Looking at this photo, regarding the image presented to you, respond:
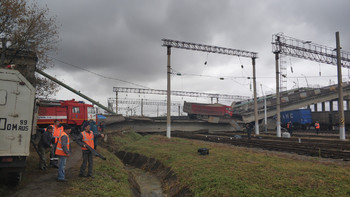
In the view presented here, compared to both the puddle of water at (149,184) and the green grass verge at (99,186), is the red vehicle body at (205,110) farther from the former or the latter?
the green grass verge at (99,186)

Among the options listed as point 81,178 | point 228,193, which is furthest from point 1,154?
point 228,193

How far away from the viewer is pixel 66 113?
24.0 metres

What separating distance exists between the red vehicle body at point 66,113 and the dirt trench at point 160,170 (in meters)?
6.25

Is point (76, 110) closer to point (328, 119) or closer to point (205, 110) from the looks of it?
point (205, 110)

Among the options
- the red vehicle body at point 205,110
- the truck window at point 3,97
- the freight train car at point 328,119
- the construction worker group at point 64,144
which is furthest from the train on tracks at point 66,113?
the freight train car at point 328,119

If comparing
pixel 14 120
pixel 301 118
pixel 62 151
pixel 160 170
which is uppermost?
pixel 301 118

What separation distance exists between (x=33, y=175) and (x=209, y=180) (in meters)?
6.48

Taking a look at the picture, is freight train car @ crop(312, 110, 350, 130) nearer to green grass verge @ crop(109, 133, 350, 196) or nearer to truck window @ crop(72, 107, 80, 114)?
green grass verge @ crop(109, 133, 350, 196)

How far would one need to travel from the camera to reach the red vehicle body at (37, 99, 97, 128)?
70.8 feet

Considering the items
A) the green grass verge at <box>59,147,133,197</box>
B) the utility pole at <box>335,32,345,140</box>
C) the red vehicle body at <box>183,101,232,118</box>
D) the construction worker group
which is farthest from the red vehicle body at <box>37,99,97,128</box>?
the utility pole at <box>335,32,345,140</box>

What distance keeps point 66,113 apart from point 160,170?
14.7 m

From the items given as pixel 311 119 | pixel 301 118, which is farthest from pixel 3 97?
pixel 311 119

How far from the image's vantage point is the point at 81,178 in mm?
8406

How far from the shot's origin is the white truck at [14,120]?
20.5ft
